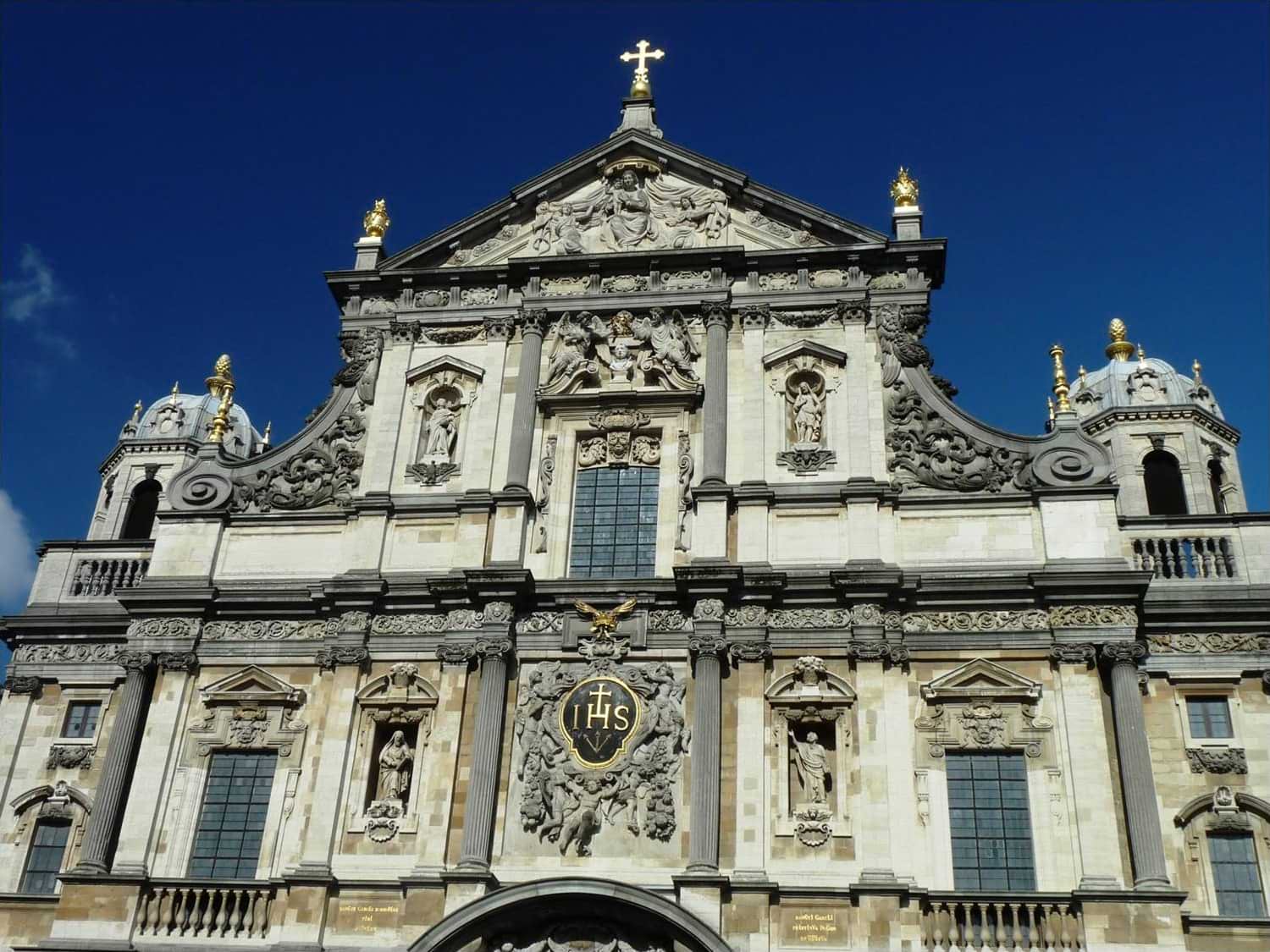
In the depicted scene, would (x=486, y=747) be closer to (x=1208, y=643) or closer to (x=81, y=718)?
(x=81, y=718)

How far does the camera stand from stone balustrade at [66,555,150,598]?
2383cm

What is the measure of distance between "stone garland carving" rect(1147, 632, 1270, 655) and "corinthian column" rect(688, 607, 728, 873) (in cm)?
641

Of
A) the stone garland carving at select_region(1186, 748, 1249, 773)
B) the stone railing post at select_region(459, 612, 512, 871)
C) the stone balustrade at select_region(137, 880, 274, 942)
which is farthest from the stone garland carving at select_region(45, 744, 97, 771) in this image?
the stone garland carving at select_region(1186, 748, 1249, 773)

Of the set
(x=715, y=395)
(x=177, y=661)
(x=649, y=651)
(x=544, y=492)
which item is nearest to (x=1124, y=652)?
(x=649, y=651)

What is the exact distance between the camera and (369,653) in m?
21.2

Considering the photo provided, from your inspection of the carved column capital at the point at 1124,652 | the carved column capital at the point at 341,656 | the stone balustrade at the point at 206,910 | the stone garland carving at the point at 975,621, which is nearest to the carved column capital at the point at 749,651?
the stone garland carving at the point at 975,621

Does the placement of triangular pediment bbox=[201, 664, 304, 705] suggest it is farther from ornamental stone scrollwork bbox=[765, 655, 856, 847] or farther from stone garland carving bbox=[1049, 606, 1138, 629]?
stone garland carving bbox=[1049, 606, 1138, 629]

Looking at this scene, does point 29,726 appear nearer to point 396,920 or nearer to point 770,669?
point 396,920

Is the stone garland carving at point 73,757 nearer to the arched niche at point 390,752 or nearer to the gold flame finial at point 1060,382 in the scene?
the arched niche at point 390,752

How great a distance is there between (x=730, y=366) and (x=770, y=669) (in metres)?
5.39

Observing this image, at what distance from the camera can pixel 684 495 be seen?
2209 cm

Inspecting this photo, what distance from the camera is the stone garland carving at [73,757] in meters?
22.3

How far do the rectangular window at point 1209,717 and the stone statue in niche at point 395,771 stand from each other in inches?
442

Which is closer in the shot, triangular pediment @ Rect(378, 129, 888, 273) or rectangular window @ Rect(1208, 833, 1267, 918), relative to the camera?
rectangular window @ Rect(1208, 833, 1267, 918)
